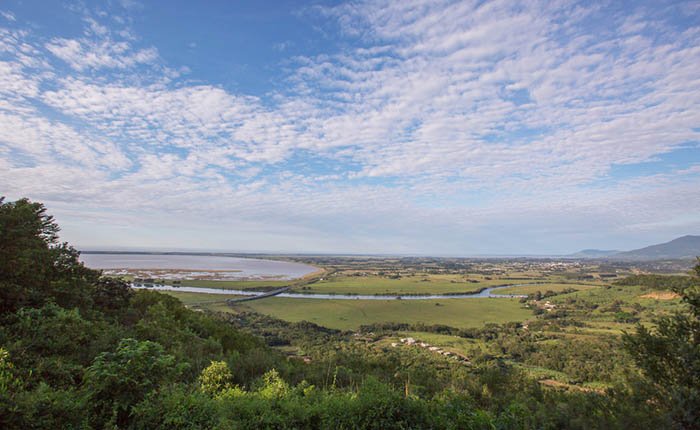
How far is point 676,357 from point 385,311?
179 ft

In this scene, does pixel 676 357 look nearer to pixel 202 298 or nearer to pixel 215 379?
pixel 215 379

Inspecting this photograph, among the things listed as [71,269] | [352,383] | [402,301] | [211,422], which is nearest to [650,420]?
[352,383]

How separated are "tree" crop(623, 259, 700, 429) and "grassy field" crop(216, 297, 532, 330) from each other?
41.8m

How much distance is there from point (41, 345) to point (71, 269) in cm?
839

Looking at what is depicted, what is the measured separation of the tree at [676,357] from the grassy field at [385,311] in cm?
4180

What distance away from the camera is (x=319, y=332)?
4341 cm

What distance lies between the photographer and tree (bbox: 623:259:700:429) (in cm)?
729

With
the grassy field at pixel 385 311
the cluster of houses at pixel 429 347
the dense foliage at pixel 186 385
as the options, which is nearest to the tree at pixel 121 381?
the dense foliage at pixel 186 385

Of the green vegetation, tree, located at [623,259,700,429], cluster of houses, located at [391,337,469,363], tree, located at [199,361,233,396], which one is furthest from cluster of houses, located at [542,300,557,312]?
tree, located at [199,361,233,396]

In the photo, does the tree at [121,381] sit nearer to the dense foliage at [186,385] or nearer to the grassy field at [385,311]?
the dense foliage at [186,385]

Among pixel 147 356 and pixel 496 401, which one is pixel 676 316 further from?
pixel 147 356

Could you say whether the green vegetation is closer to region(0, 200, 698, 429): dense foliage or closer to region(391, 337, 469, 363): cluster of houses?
region(391, 337, 469, 363): cluster of houses

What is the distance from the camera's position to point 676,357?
8.40 m

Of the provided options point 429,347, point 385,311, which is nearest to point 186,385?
point 429,347
